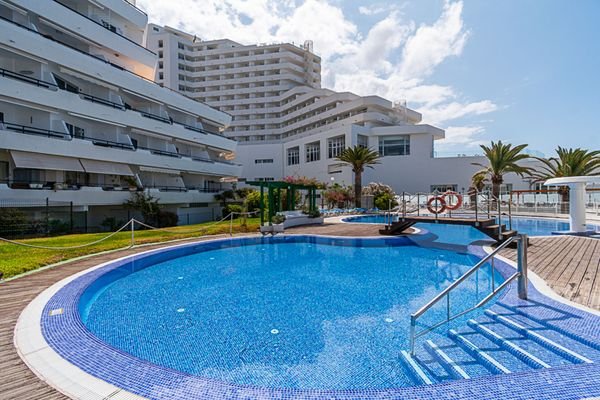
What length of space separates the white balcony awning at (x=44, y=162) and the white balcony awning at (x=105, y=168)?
51 cm

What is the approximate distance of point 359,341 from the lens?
4.80 metres

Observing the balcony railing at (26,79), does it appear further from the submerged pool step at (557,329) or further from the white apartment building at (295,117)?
the white apartment building at (295,117)

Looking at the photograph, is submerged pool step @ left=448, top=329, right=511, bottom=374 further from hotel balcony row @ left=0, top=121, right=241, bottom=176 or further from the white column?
hotel balcony row @ left=0, top=121, right=241, bottom=176

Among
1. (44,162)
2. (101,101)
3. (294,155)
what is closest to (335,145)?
(294,155)

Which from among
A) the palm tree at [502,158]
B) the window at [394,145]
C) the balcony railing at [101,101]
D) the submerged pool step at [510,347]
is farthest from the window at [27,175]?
the window at [394,145]

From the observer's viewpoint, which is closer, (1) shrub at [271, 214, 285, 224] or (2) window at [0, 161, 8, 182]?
(1) shrub at [271, 214, 285, 224]

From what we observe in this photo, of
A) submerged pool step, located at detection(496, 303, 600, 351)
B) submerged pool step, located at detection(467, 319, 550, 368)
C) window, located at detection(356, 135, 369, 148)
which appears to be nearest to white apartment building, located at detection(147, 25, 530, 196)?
window, located at detection(356, 135, 369, 148)

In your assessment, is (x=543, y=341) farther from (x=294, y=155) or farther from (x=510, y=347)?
(x=294, y=155)

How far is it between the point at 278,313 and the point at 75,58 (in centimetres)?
2258

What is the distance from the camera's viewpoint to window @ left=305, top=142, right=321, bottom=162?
44531mm

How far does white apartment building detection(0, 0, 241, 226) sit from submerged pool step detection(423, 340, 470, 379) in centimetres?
2115

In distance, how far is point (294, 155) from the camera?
49.2 metres

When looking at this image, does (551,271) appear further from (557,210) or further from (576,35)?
(557,210)

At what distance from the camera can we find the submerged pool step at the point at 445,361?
3.65m
